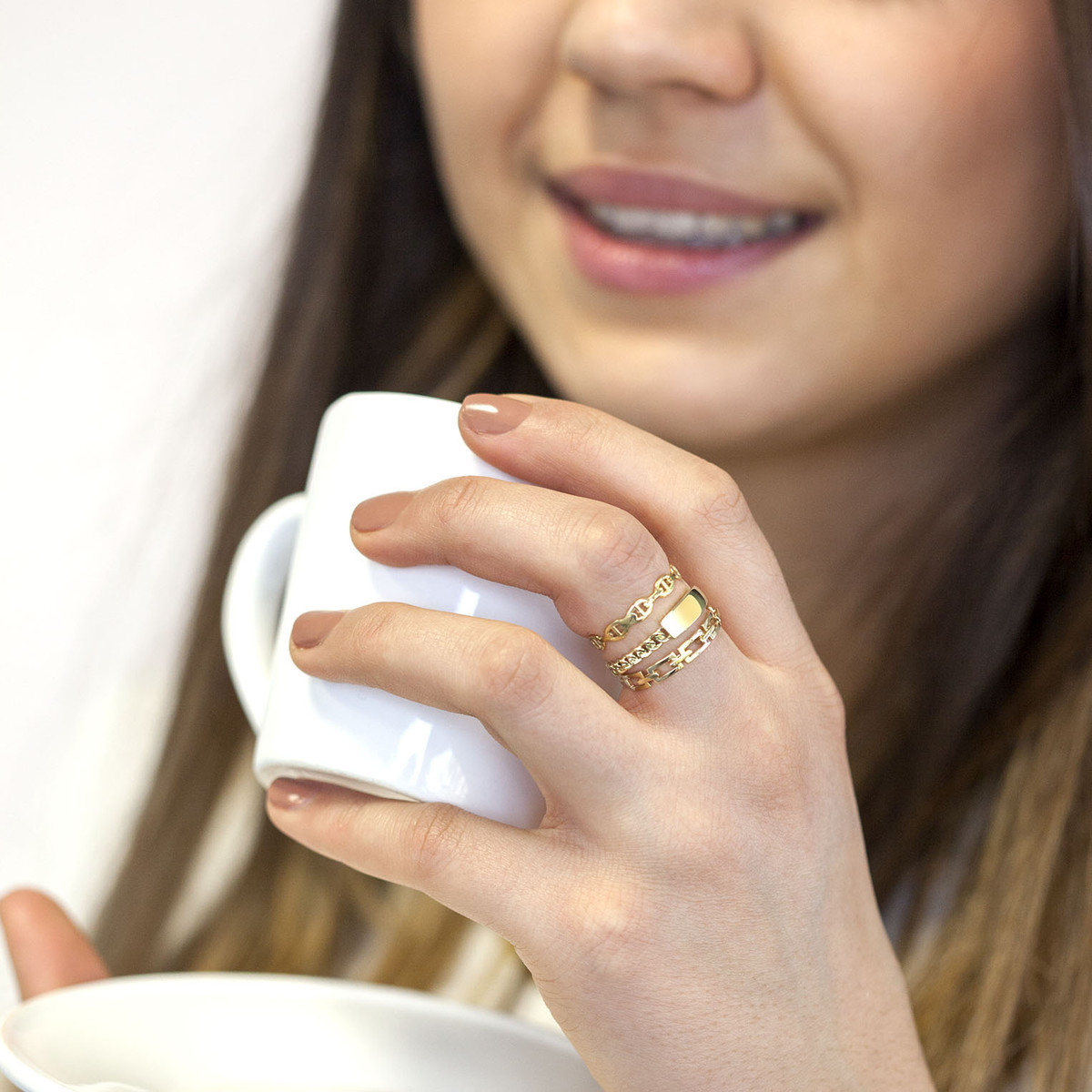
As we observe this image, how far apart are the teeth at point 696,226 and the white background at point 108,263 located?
0.89m

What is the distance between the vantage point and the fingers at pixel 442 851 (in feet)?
1.60

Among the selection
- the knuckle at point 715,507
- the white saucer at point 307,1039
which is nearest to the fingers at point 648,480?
the knuckle at point 715,507

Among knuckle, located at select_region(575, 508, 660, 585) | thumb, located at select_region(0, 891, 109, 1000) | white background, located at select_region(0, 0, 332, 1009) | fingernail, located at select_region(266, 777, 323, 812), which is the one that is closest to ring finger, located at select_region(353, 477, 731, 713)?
knuckle, located at select_region(575, 508, 660, 585)

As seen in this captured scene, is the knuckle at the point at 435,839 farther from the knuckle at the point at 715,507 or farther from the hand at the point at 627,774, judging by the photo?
the knuckle at the point at 715,507

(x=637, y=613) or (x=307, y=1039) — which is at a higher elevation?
(x=637, y=613)

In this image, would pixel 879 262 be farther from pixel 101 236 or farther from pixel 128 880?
pixel 101 236

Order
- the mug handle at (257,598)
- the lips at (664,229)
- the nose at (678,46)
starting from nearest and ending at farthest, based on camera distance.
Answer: the mug handle at (257,598) < the nose at (678,46) < the lips at (664,229)

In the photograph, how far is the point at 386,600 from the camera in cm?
52

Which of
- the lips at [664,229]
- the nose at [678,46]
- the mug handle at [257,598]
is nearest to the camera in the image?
the mug handle at [257,598]

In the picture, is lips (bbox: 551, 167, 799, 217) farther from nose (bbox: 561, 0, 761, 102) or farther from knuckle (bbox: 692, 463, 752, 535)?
knuckle (bbox: 692, 463, 752, 535)

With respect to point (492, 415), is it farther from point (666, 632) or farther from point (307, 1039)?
point (307, 1039)

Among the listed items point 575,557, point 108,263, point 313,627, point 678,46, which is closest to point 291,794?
point 313,627

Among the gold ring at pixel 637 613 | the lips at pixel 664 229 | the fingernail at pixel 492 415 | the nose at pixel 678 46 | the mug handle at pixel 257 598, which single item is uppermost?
the nose at pixel 678 46

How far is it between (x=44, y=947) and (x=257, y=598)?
26cm
